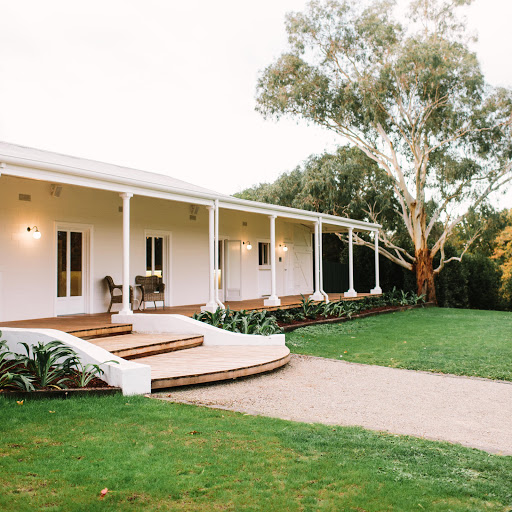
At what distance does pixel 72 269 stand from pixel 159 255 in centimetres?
262

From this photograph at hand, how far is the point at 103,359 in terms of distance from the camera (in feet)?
20.3

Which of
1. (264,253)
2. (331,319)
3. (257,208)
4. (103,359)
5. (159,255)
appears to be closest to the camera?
(103,359)

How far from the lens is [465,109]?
66.5ft

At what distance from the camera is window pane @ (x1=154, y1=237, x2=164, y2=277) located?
1286 cm

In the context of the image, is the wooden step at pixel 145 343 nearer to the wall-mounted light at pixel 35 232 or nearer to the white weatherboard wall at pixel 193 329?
the white weatherboard wall at pixel 193 329

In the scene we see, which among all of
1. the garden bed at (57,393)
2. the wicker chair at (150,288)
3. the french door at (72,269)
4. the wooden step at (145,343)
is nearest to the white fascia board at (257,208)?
the wicker chair at (150,288)

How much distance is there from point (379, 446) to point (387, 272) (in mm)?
20084

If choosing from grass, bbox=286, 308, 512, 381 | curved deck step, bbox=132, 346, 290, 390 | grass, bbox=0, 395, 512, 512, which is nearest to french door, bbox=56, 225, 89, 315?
curved deck step, bbox=132, 346, 290, 390

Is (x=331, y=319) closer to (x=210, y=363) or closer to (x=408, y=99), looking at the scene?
(x=210, y=363)

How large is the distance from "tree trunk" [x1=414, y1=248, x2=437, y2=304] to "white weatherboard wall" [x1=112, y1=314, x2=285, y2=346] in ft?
44.8

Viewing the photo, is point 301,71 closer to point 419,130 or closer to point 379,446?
point 419,130

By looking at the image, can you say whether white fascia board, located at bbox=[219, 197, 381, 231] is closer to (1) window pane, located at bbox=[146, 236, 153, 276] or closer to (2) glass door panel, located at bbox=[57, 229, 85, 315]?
(1) window pane, located at bbox=[146, 236, 153, 276]

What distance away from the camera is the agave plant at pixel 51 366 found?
5691mm

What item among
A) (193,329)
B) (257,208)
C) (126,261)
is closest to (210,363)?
(193,329)
